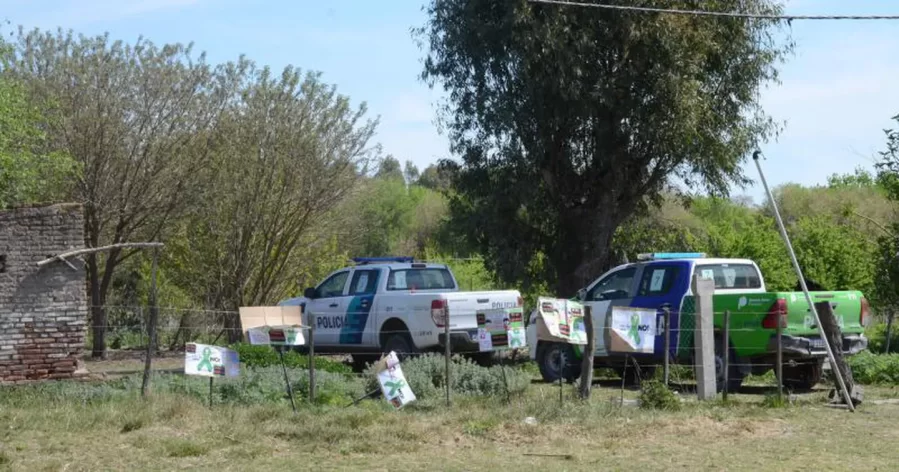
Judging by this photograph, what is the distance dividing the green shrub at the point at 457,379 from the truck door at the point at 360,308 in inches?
177

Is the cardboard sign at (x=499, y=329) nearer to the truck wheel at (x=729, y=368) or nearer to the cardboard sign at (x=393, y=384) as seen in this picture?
the cardboard sign at (x=393, y=384)

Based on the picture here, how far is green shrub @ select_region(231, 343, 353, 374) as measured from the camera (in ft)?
59.2

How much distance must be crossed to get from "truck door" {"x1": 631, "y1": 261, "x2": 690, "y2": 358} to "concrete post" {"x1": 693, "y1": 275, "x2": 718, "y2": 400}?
1.54 m

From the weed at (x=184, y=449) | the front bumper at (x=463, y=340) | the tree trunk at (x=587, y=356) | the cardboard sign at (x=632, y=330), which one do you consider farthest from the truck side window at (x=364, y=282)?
the weed at (x=184, y=449)

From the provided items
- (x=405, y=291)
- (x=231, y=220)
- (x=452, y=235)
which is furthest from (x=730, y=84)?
(x=231, y=220)

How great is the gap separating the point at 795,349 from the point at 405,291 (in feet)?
23.0

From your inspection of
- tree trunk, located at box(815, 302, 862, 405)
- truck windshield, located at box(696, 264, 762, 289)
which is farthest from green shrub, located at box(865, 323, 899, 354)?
tree trunk, located at box(815, 302, 862, 405)

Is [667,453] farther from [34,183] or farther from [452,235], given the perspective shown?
[452,235]

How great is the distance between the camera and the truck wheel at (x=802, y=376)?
17.9 meters

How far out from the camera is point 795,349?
16438 millimetres

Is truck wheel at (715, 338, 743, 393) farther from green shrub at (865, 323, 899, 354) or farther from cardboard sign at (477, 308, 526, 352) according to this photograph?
green shrub at (865, 323, 899, 354)

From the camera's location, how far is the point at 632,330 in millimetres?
14836

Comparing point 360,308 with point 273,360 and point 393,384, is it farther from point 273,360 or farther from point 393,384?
point 393,384

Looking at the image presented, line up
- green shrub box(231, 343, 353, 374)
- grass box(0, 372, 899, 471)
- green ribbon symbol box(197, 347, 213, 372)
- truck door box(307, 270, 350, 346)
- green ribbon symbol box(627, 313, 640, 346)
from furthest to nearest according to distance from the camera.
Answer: truck door box(307, 270, 350, 346)
green shrub box(231, 343, 353, 374)
green ribbon symbol box(627, 313, 640, 346)
green ribbon symbol box(197, 347, 213, 372)
grass box(0, 372, 899, 471)
